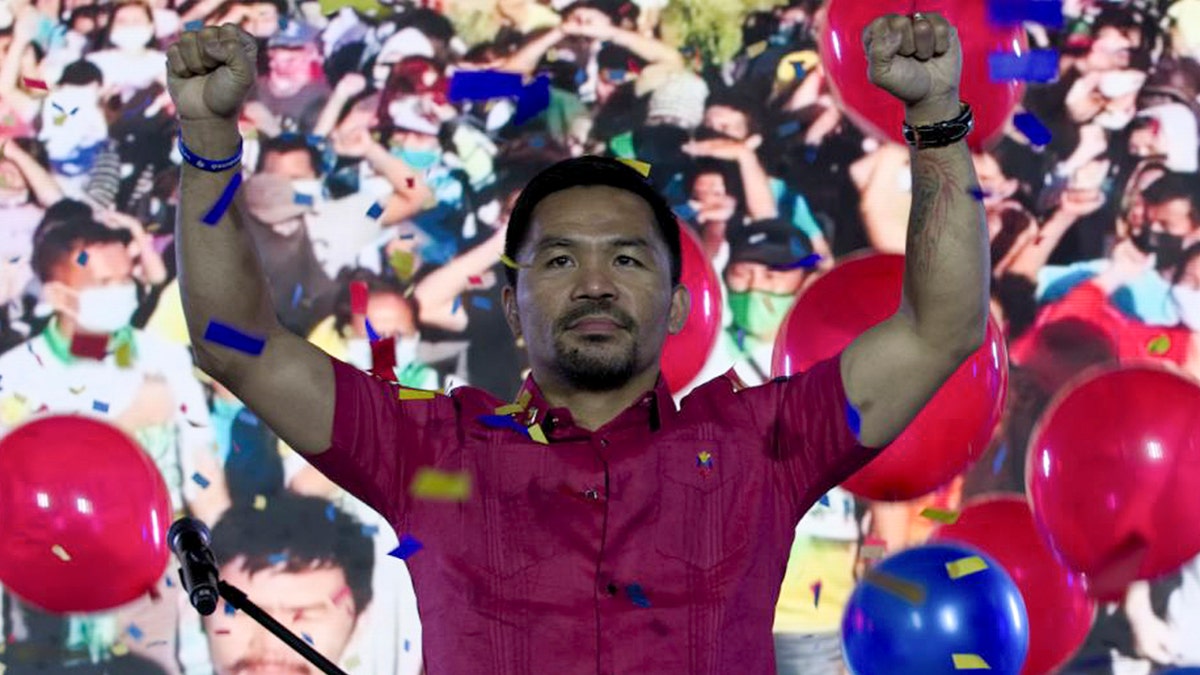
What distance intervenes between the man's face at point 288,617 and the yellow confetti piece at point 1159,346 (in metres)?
2.04

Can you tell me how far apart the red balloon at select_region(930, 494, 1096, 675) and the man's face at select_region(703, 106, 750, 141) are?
5.54 ft

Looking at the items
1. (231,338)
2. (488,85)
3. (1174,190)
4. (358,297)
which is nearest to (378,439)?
(231,338)

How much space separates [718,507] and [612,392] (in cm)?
18

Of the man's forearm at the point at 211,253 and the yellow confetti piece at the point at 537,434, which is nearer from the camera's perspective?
the man's forearm at the point at 211,253

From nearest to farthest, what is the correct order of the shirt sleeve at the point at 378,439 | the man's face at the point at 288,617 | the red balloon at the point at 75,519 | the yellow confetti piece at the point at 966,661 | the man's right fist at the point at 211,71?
1. the man's right fist at the point at 211,71
2. the shirt sleeve at the point at 378,439
3. the yellow confetti piece at the point at 966,661
4. the red balloon at the point at 75,519
5. the man's face at the point at 288,617

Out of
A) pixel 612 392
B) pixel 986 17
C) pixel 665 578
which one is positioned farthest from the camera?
pixel 986 17

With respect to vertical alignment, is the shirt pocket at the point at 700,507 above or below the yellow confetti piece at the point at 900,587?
above

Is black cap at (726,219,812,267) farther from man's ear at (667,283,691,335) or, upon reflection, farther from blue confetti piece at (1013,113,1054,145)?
man's ear at (667,283,691,335)

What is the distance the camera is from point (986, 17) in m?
2.51

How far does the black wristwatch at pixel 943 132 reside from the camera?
1635mm

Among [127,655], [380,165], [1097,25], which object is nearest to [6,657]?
[127,655]

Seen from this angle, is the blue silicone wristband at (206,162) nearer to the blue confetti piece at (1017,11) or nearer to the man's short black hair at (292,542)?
the blue confetti piece at (1017,11)

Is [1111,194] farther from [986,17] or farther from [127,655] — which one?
[127,655]

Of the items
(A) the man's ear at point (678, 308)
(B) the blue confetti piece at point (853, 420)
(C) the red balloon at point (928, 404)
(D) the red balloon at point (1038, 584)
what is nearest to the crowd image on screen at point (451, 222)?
Result: (D) the red balloon at point (1038, 584)
